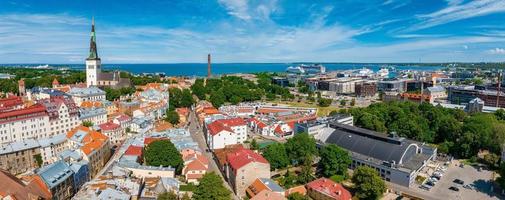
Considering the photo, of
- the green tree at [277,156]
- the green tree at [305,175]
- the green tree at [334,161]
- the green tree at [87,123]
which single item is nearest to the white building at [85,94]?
the green tree at [87,123]

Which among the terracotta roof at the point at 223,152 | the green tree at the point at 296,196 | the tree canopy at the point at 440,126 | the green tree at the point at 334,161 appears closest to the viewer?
the green tree at the point at 296,196

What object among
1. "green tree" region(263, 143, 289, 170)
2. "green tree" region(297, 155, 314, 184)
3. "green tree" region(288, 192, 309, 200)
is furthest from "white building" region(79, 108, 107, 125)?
"green tree" region(288, 192, 309, 200)

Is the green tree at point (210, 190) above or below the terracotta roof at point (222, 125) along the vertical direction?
below

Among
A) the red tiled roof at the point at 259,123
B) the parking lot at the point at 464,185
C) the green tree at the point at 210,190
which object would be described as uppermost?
the red tiled roof at the point at 259,123

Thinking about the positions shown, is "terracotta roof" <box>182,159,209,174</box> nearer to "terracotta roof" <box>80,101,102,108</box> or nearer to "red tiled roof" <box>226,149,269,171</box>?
"red tiled roof" <box>226,149,269,171</box>

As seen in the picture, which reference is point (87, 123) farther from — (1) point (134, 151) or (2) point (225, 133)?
(2) point (225, 133)

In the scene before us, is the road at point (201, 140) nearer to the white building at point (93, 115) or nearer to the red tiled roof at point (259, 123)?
the red tiled roof at point (259, 123)

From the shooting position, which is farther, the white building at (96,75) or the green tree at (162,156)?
the white building at (96,75)

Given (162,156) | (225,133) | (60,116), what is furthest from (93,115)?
(162,156)
